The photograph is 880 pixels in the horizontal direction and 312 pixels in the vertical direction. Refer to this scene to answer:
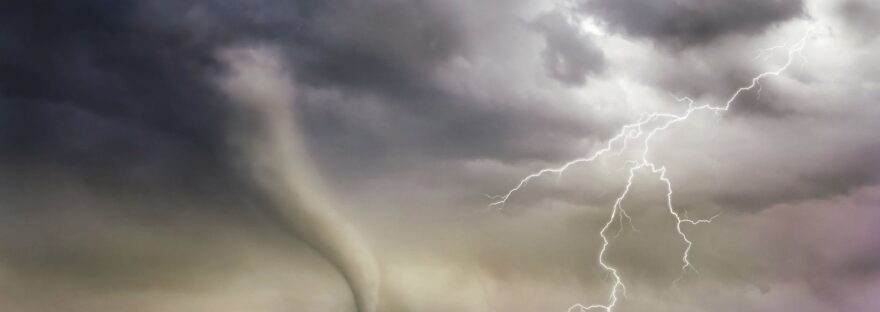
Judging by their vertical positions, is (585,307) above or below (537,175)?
below

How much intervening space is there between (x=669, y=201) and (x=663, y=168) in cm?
175

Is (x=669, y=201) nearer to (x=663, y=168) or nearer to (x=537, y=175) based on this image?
(x=663, y=168)

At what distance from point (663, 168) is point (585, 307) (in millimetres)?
7833

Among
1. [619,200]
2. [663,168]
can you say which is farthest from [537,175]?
[663,168]

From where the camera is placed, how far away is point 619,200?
32219 mm

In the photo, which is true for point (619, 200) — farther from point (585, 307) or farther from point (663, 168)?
point (585, 307)

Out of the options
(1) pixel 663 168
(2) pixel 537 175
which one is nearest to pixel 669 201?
(1) pixel 663 168

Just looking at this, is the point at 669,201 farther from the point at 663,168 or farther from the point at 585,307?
the point at 585,307

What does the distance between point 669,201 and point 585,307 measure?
663 cm

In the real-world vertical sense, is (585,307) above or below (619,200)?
below

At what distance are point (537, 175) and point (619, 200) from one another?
13.4ft

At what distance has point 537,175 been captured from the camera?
3234 centimetres

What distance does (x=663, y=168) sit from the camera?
3291 cm

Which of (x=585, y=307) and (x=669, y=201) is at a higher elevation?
(x=669, y=201)
